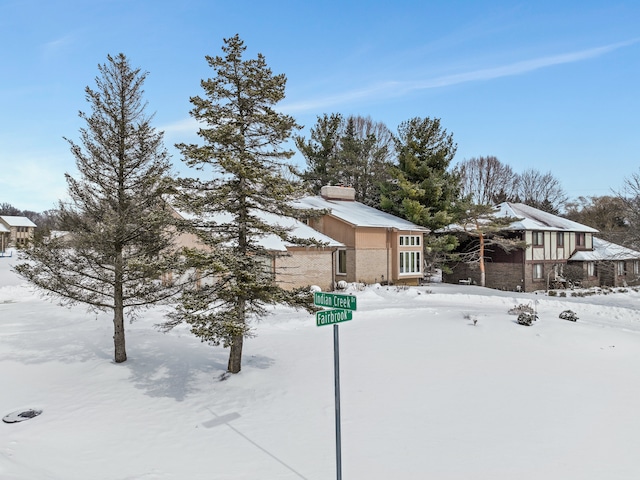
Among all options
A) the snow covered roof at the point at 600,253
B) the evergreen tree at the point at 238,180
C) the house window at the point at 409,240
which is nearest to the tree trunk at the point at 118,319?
the evergreen tree at the point at 238,180

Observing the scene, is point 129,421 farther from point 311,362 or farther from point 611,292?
point 611,292

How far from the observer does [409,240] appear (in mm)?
31281

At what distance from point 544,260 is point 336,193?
18615 millimetres

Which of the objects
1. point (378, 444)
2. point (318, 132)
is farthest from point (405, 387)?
point (318, 132)

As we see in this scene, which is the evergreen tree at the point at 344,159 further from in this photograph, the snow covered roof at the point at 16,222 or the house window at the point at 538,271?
the snow covered roof at the point at 16,222

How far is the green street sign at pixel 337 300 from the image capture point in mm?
5750

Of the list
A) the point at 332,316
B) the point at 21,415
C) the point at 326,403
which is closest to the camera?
the point at 332,316

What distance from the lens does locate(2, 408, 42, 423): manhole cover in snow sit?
868cm

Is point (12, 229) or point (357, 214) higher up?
point (12, 229)

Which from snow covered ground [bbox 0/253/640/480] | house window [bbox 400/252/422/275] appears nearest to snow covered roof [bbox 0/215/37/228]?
house window [bbox 400/252/422/275]

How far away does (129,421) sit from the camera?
8.84 meters

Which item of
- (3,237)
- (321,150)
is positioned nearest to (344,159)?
(321,150)

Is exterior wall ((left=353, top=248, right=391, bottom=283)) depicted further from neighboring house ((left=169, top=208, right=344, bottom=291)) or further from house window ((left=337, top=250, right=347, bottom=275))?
neighboring house ((left=169, top=208, right=344, bottom=291))

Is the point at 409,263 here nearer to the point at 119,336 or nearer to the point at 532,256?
the point at 532,256
